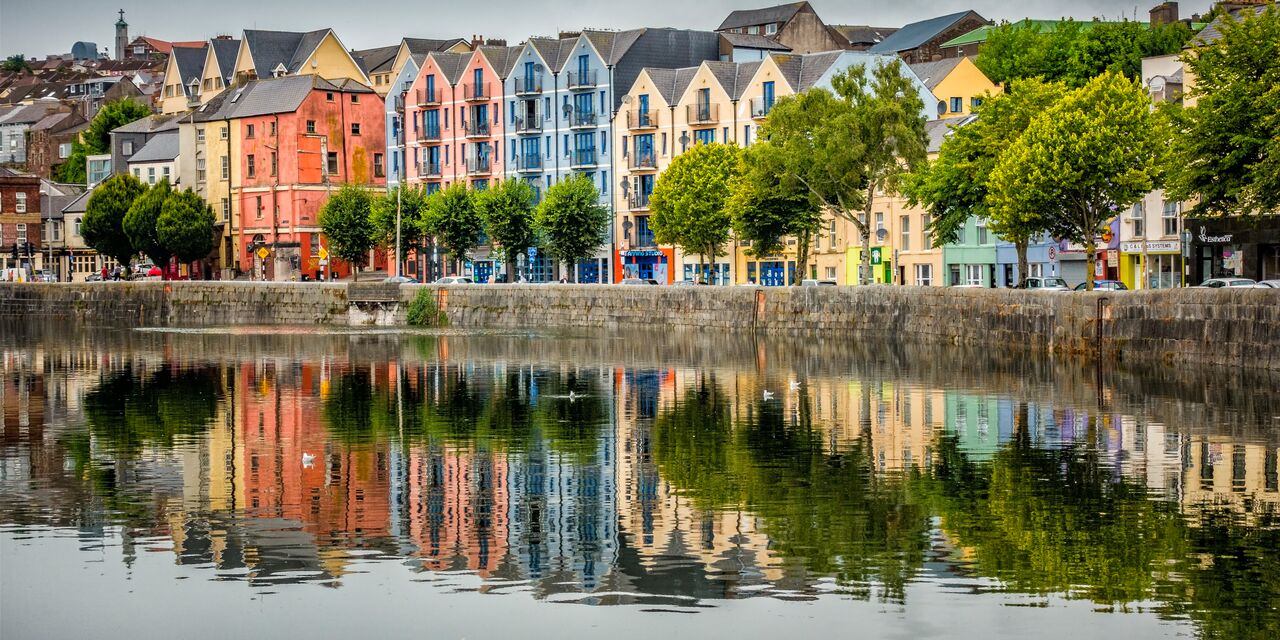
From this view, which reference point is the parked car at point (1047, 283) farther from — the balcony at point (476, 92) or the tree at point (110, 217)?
the tree at point (110, 217)

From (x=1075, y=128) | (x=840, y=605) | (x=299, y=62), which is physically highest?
(x=299, y=62)

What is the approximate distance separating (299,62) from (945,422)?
120343 mm

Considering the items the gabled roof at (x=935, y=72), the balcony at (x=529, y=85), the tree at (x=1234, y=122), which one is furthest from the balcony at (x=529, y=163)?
the tree at (x=1234, y=122)

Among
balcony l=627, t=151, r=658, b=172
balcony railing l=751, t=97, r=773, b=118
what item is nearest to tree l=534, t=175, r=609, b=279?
balcony l=627, t=151, r=658, b=172

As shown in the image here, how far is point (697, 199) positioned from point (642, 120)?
63.6 ft

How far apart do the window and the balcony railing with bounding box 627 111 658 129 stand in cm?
4482

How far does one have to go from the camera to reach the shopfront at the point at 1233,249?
78.7 meters

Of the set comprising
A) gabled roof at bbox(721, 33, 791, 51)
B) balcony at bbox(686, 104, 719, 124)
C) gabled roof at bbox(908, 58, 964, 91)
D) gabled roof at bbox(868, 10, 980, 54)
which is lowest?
balcony at bbox(686, 104, 719, 124)

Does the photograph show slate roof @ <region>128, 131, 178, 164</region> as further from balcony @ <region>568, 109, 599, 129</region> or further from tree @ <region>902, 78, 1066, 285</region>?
tree @ <region>902, 78, 1066, 285</region>

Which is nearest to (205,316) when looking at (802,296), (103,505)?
(802,296)

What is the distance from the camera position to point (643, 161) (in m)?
126

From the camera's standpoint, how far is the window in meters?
87.6

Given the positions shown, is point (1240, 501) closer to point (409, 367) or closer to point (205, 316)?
point (409, 367)

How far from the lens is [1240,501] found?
29719mm
